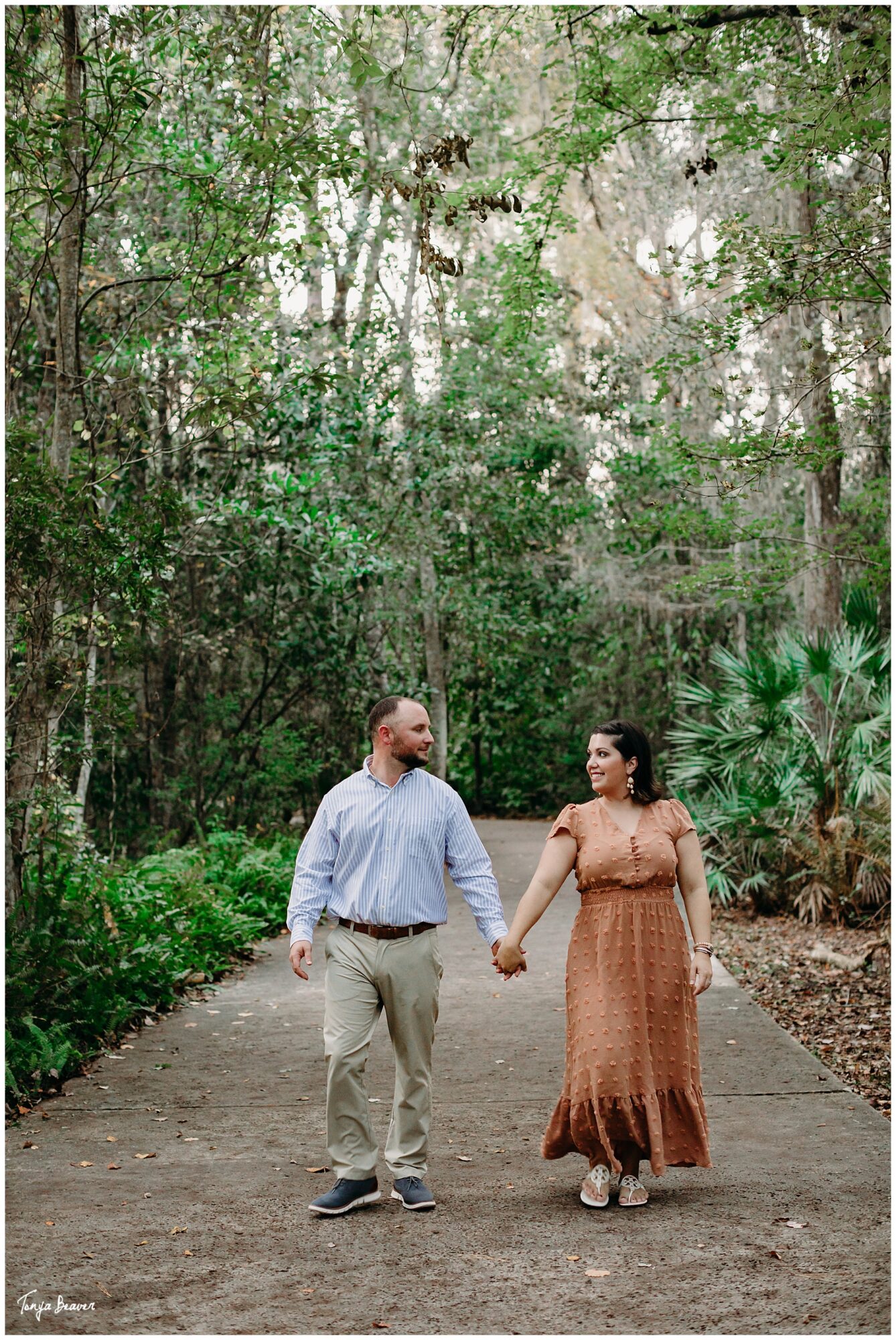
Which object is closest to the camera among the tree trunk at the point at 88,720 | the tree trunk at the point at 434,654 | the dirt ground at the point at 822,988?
the dirt ground at the point at 822,988

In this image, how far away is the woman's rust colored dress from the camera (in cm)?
490

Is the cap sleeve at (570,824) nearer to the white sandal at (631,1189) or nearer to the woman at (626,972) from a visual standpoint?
the woman at (626,972)

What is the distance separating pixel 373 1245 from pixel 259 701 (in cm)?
1266

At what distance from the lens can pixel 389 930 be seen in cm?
502

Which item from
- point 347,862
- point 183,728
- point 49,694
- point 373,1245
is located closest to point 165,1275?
point 373,1245

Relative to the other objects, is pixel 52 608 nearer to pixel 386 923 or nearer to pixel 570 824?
pixel 386 923

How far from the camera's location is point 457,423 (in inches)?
792

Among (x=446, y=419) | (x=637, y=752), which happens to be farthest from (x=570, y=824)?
(x=446, y=419)

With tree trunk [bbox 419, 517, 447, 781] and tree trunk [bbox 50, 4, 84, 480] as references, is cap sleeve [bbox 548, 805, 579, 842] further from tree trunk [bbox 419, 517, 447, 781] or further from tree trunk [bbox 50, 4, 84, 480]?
tree trunk [bbox 419, 517, 447, 781]

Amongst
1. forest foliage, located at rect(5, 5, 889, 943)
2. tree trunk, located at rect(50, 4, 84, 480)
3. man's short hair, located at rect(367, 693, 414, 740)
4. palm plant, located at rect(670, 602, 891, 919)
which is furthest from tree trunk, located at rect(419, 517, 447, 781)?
man's short hair, located at rect(367, 693, 414, 740)

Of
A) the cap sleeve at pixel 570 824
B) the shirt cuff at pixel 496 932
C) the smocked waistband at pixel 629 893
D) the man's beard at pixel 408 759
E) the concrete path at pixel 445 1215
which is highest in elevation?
the man's beard at pixel 408 759

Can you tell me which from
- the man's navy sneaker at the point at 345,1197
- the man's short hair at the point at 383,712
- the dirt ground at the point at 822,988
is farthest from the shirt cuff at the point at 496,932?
the dirt ground at the point at 822,988

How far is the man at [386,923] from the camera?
16.3ft

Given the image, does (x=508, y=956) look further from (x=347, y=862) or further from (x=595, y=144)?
(x=595, y=144)
